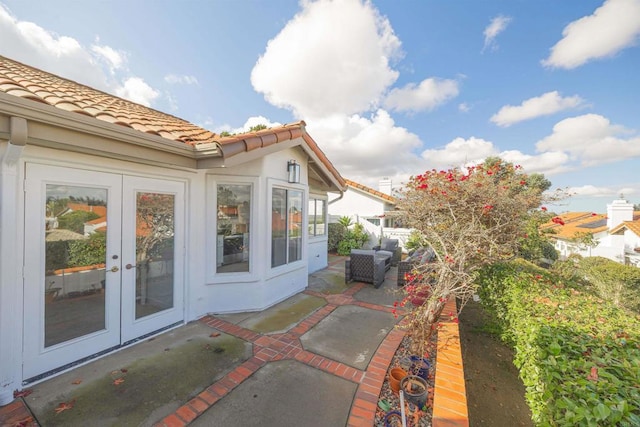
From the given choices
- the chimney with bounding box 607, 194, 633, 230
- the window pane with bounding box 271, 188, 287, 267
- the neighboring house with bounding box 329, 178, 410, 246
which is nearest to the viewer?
the window pane with bounding box 271, 188, 287, 267

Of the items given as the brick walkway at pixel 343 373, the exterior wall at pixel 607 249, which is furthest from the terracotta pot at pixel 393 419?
the exterior wall at pixel 607 249

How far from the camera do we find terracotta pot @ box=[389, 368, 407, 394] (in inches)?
→ 135

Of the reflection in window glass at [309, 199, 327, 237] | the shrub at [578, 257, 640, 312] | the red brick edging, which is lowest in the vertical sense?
the shrub at [578, 257, 640, 312]

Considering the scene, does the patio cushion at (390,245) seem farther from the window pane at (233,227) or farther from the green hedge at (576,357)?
the window pane at (233,227)

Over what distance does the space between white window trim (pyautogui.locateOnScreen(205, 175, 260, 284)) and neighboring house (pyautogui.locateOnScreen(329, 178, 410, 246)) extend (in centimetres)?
1058

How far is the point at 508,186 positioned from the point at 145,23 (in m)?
10.6

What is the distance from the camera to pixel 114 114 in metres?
4.01

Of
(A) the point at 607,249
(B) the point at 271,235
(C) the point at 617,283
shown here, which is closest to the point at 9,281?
(B) the point at 271,235

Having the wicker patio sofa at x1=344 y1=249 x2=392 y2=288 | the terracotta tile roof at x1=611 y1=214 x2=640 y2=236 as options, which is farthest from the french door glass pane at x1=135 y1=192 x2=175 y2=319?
the terracotta tile roof at x1=611 y1=214 x2=640 y2=236

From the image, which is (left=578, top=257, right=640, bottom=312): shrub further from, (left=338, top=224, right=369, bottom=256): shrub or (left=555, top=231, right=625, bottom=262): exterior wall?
(left=338, top=224, right=369, bottom=256): shrub

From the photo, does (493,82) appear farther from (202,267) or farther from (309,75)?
(202,267)

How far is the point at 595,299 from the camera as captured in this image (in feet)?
12.1

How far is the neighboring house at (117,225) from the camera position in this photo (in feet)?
10.6

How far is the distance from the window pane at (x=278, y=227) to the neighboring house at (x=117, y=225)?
42 mm
